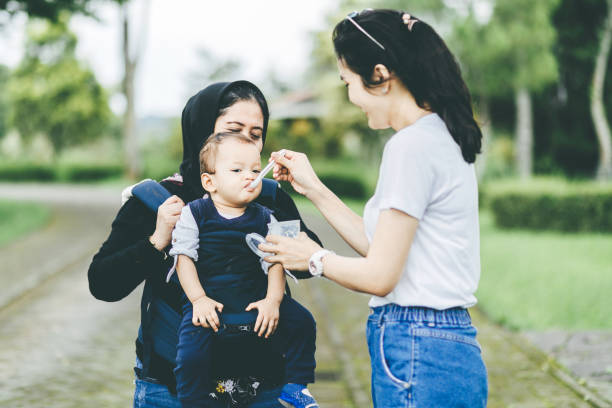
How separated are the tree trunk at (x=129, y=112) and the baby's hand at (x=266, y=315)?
116 ft

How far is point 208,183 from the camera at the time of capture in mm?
2365

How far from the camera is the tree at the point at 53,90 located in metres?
51.4

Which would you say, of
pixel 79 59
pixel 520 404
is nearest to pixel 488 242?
pixel 520 404

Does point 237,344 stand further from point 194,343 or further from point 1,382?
point 1,382

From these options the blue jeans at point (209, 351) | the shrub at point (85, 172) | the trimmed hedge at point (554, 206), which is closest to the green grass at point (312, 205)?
the trimmed hedge at point (554, 206)

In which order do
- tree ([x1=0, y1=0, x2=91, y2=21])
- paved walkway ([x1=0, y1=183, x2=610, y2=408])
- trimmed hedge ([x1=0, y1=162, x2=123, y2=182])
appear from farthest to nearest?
1. trimmed hedge ([x1=0, y1=162, x2=123, y2=182])
2. tree ([x1=0, y1=0, x2=91, y2=21])
3. paved walkway ([x1=0, y1=183, x2=610, y2=408])

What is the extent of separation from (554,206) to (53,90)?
43.4 meters

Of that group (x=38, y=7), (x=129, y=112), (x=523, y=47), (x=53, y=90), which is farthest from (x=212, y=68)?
(x=38, y=7)

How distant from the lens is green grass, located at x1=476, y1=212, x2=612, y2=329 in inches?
312

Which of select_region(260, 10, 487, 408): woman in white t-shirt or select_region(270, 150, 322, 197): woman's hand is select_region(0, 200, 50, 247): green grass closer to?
select_region(270, 150, 322, 197): woman's hand

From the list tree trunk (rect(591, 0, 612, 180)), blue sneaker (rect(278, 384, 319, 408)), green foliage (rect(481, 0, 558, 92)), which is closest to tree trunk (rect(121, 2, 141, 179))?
green foliage (rect(481, 0, 558, 92))

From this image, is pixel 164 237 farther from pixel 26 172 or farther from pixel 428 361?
pixel 26 172

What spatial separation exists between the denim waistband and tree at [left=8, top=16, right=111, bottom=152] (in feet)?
172

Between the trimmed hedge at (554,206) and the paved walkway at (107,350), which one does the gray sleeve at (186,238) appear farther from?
the trimmed hedge at (554,206)
